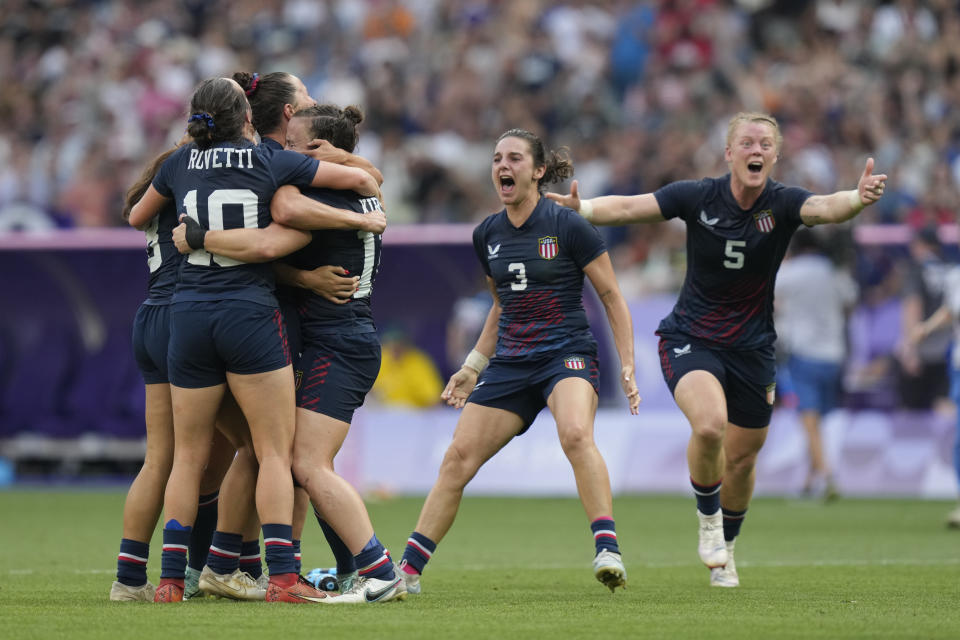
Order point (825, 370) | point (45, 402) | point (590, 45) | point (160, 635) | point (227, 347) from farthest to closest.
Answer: point (590, 45)
point (45, 402)
point (825, 370)
point (227, 347)
point (160, 635)

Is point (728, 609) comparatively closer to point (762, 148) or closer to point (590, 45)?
point (762, 148)

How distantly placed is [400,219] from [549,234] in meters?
11.0

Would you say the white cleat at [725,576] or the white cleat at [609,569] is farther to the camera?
the white cleat at [725,576]

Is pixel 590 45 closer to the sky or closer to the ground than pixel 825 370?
closer to the sky

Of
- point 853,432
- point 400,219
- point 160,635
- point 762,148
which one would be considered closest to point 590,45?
point 400,219

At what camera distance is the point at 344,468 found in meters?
16.8

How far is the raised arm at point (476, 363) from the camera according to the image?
825 cm

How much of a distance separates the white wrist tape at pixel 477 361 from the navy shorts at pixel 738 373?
3.54ft

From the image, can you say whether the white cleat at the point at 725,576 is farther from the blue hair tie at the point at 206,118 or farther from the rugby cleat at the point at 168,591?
the blue hair tie at the point at 206,118

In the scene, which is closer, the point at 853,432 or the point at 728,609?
the point at 728,609

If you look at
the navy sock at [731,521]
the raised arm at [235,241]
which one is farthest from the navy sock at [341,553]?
the navy sock at [731,521]

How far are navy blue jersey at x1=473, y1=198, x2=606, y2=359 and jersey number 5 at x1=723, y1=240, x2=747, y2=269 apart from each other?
0.92 metres

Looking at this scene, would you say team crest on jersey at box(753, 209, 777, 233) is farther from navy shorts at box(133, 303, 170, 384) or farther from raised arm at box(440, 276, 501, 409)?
navy shorts at box(133, 303, 170, 384)

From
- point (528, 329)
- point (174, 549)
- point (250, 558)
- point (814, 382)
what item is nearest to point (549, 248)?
point (528, 329)
